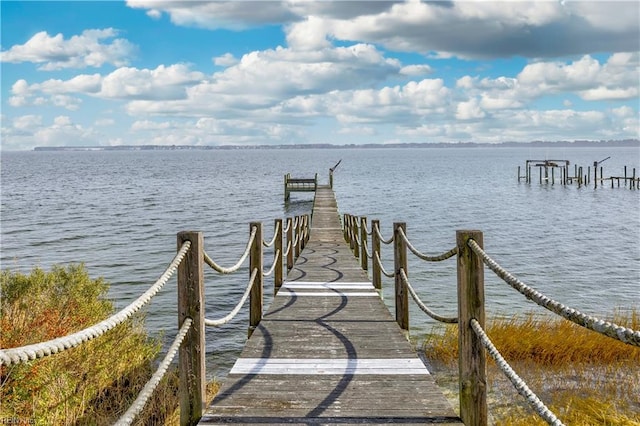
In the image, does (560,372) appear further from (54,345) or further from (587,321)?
(54,345)

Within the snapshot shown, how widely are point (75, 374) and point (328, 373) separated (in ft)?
13.0

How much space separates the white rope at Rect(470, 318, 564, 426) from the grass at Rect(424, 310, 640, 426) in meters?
3.69

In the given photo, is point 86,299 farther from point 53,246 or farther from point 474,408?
point 53,246

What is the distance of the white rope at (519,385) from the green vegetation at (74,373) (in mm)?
4238

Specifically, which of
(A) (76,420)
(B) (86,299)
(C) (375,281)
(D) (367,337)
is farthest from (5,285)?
(D) (367,337)

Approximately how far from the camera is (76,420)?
6371 millimetres

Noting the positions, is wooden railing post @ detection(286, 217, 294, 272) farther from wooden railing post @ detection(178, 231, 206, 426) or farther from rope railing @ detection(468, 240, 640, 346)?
rope railing @ detection(468, 240, 640, 346)

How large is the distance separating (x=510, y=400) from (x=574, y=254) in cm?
1799

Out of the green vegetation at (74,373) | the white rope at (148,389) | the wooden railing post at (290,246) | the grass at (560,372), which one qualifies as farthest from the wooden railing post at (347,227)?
the white rope at (148,389)

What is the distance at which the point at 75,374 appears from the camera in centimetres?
721

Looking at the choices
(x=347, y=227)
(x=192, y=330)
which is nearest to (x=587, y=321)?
(x=192, y=330)

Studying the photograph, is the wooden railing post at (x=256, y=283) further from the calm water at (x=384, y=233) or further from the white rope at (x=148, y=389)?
the calm water at (x=384, y=233)

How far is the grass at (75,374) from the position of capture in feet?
20.4

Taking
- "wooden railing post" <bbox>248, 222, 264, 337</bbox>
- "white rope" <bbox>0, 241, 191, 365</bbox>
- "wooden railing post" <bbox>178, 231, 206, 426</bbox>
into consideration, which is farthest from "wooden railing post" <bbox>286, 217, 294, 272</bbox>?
"white rope" <bbox>0, 241, 191, 365</bbox>
